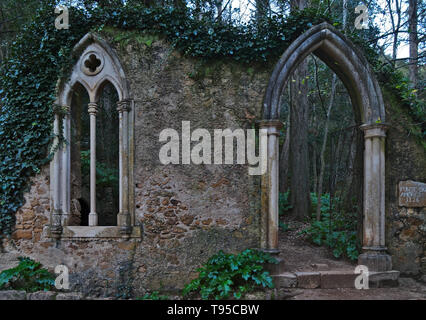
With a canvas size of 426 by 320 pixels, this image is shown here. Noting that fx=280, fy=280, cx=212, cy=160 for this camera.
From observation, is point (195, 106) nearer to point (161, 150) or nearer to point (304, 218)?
point (161, 150)

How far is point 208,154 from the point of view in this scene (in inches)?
178

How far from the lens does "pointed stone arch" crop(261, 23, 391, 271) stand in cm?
446

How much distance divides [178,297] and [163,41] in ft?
13.4

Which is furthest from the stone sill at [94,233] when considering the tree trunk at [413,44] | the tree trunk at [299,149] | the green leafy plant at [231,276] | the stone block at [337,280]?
the tree trunk at [413,44]

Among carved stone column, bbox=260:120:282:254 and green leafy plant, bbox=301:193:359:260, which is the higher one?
carved stone column, bbox=260:120:282:254

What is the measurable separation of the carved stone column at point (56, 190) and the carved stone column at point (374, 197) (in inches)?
194

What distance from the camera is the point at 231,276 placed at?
154 inches

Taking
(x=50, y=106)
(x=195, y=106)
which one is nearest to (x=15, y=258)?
(x=50, y=106)

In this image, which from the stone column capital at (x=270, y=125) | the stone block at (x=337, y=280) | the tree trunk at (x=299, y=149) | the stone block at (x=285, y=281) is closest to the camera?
the stone block at (x=285, y=281)

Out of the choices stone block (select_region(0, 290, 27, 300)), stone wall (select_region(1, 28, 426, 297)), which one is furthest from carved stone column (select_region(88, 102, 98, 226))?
stone block (select_region(0, 290, 27, 300))

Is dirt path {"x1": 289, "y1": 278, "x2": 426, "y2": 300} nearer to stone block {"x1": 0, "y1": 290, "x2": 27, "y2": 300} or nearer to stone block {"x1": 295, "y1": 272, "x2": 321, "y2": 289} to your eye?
stone block {"x1": 295, "y1": 272, "x2": 321, "y2": 289}

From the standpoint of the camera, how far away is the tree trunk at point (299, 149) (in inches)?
327

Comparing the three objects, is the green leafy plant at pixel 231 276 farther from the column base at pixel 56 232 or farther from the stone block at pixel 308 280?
the column base at pixel 56 232

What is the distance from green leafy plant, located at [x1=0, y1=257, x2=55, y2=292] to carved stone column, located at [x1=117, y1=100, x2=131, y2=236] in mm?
1290
